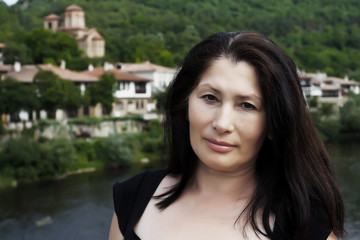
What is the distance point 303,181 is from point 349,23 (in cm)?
5535

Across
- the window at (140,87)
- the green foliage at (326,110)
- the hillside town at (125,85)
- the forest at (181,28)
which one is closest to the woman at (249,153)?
the hillside town at (125,85)

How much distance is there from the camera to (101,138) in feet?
55.2

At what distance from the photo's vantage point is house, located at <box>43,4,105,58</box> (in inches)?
1314

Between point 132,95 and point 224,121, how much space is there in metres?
20.5

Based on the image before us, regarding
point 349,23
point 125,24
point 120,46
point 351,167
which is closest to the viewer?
point 351,167

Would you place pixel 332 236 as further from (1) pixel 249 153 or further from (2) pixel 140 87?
(2) pixel 140 87

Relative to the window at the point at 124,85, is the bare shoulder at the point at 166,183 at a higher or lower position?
higher

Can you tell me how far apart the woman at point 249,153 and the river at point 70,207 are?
859 cm

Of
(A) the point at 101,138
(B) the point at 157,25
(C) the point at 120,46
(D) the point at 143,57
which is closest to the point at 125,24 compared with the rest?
(B) the point at 157,25

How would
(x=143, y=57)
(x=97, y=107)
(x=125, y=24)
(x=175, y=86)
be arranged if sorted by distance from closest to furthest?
(x=175, y=86) < (x=97, y=107) < (x=143, y=57) < (x=125, y=24)

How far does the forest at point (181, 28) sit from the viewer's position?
1075 inches

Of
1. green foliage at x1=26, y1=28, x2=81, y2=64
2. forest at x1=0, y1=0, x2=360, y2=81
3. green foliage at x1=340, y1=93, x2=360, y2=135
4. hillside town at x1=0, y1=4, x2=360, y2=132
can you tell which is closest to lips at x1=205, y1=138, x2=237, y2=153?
hillside town at x1=0, y1=4, x2=360, y2=132

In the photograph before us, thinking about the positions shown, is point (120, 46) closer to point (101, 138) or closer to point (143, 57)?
point (143, 57)

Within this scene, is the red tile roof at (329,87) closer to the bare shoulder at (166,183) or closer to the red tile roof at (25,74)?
the red tile roof at (25,74)
